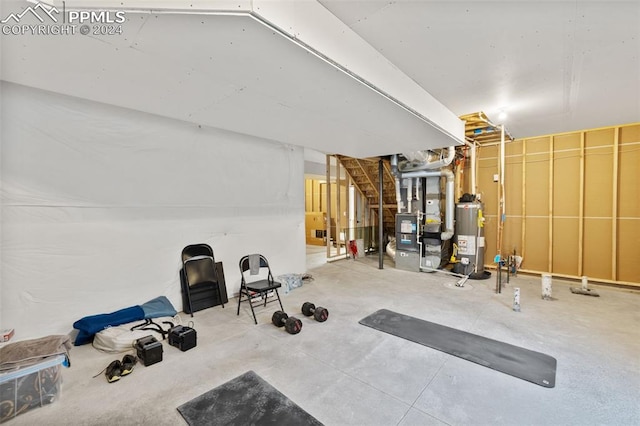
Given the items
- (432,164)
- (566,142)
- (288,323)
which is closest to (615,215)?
(566,142)

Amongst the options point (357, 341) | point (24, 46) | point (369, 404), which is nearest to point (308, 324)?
point (357, 341)

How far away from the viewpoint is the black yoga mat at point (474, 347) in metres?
2.13

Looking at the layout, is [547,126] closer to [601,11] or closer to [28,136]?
[601,11]

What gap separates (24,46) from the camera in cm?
162

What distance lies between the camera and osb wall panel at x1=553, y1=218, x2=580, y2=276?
183 inches

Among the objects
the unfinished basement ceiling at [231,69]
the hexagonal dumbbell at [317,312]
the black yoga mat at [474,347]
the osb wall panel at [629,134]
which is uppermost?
the osb wall panel at [629,134]

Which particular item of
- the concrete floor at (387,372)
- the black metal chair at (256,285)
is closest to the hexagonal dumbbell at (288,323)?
the concrete floor at (387,372)

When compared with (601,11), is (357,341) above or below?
below

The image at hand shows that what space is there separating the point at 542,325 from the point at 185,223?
177 inches

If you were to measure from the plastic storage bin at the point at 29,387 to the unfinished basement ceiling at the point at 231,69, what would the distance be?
2.13 metres

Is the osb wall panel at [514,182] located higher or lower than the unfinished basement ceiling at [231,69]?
lower

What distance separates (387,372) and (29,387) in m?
2.56

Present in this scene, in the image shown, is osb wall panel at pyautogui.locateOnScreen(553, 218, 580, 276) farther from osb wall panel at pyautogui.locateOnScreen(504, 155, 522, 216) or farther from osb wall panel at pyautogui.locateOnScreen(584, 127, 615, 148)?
osb wall panel at pyautogui.locateOnScreen(584, 127, 615, 148)

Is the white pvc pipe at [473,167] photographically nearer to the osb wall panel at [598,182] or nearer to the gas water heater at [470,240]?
the gas water heater at [470,240]
